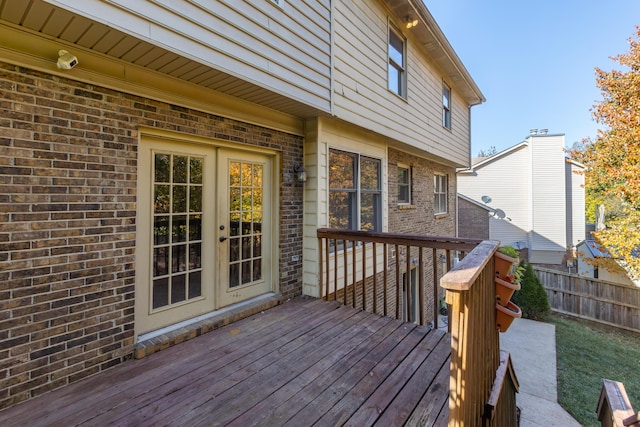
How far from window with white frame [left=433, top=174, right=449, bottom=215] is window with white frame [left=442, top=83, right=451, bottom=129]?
1546 millimetres

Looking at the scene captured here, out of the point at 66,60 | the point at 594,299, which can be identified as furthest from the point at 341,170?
the point at 594,299

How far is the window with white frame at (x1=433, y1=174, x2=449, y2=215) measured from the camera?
908 cm

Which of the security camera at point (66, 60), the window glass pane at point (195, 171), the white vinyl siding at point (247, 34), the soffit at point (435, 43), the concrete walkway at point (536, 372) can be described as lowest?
the concrete walkway at point (536, 372)

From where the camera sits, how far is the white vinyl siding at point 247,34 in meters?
2.15

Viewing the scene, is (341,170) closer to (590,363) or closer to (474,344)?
(474,344)

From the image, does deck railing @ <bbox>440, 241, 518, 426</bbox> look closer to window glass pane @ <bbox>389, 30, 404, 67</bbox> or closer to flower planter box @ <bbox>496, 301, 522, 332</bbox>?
flower planter box @ <bbox>496, 301, 522, 332</bbox>

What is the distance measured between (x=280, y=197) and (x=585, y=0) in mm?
14828

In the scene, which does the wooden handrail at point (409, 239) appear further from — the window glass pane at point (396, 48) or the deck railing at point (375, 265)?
the window glass pane at point (396, 48)

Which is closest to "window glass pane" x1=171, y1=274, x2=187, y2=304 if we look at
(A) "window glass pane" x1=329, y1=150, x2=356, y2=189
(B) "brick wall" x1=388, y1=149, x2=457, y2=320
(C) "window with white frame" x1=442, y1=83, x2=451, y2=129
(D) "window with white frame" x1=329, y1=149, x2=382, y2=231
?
(D) "window with white frame" x1=329, y1=149, x2=382, y2=231

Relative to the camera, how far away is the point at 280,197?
4117mm

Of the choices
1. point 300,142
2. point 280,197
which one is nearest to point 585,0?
point 300,142

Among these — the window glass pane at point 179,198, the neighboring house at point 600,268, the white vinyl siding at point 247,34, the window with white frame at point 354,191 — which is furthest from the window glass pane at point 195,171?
the neighboring house at point 600,268

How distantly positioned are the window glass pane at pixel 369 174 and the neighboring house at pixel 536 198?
35.8ft

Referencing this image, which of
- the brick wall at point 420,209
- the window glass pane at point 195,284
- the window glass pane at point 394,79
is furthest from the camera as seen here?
the brick wall at point 420,209
